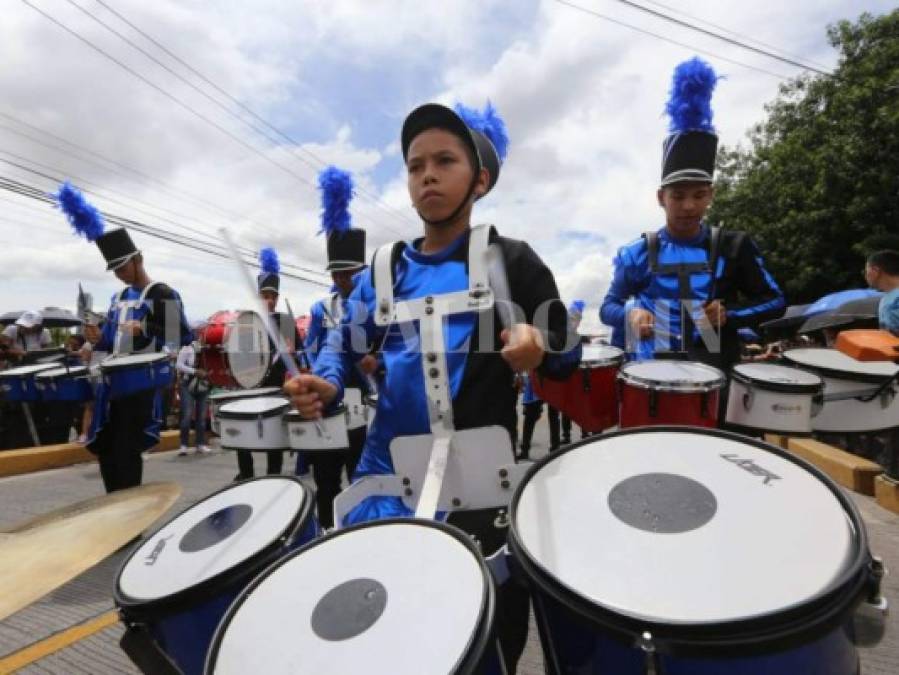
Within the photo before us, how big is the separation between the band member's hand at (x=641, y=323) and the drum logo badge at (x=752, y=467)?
1713 mm

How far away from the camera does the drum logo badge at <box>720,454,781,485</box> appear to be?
3.73ft

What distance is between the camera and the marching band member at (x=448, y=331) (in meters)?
1.65

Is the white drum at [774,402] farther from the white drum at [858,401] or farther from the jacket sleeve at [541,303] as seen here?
the jacket sleeve at [541,303]

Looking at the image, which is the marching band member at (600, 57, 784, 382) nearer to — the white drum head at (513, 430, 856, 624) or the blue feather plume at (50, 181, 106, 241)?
the white drum head at (513, 430, 856, 624)

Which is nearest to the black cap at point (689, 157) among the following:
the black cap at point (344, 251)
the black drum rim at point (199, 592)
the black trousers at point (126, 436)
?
the black drum rim at point (199, 592)

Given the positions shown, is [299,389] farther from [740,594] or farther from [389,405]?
[740,594]

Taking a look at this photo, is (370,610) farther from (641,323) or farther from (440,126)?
(641,323)

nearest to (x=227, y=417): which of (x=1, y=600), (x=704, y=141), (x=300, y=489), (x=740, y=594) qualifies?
(x=300, y=489)

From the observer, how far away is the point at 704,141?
3.09 meters

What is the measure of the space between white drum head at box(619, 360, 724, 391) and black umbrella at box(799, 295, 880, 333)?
545 centimetres

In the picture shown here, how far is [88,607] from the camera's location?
3.06 metres

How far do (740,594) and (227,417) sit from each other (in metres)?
3.91

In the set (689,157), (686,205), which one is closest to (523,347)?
(686,205)

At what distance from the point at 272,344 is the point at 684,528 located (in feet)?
17.3
